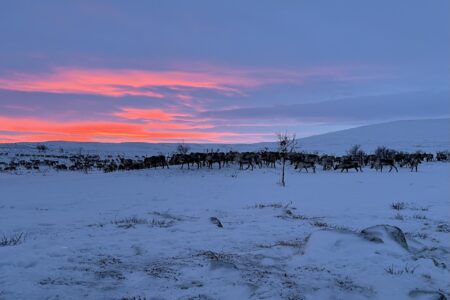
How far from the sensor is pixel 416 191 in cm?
2025

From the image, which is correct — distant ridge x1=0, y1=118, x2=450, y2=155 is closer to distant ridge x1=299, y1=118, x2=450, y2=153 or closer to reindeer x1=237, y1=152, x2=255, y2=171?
distant ridge x1=299, y1=118, x2=450, y2=153

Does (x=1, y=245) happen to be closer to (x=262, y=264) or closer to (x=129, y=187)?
(x=262, y=264)

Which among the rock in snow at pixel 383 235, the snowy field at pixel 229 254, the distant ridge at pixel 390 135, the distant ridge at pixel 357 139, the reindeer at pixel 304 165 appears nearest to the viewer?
the snowy field at pixel 229 254

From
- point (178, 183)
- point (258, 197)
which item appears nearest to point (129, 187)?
point (178, 183)

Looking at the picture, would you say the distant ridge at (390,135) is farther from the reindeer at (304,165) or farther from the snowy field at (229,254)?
the snowy field at (229,254)

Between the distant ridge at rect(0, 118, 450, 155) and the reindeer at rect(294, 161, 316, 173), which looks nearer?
the reindeer at rect(294, 161, 316, 173)

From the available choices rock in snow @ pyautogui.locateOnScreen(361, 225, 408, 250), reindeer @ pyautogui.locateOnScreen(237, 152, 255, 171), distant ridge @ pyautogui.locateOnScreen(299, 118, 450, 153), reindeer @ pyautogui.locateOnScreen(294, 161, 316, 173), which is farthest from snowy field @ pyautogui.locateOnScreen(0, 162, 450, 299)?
distant ridge @ pyautogui.locateOnScreen(299, 118, 450, 153)

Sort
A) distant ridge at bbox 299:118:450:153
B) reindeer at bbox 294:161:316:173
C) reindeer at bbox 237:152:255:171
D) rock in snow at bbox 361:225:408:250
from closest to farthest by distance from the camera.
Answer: rock in snow at bbox 361:225:408:250
reindeer at bbox 294:161:316:173
reindeer at bbox 237:152:255:171
distant ridge at bbox 299:118:450:153

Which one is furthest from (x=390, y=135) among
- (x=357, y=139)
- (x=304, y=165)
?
(x=304, y=165)

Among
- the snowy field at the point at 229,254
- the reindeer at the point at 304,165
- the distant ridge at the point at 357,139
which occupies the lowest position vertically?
the snowy field at the point at 229,254

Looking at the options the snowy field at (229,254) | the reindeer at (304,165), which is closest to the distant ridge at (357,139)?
the reindeer at (304,165)

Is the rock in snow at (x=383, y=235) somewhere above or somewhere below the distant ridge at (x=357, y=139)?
below

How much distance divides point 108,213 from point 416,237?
335 inches

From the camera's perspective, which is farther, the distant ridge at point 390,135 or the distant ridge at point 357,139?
the distant ridge at point 390,135
